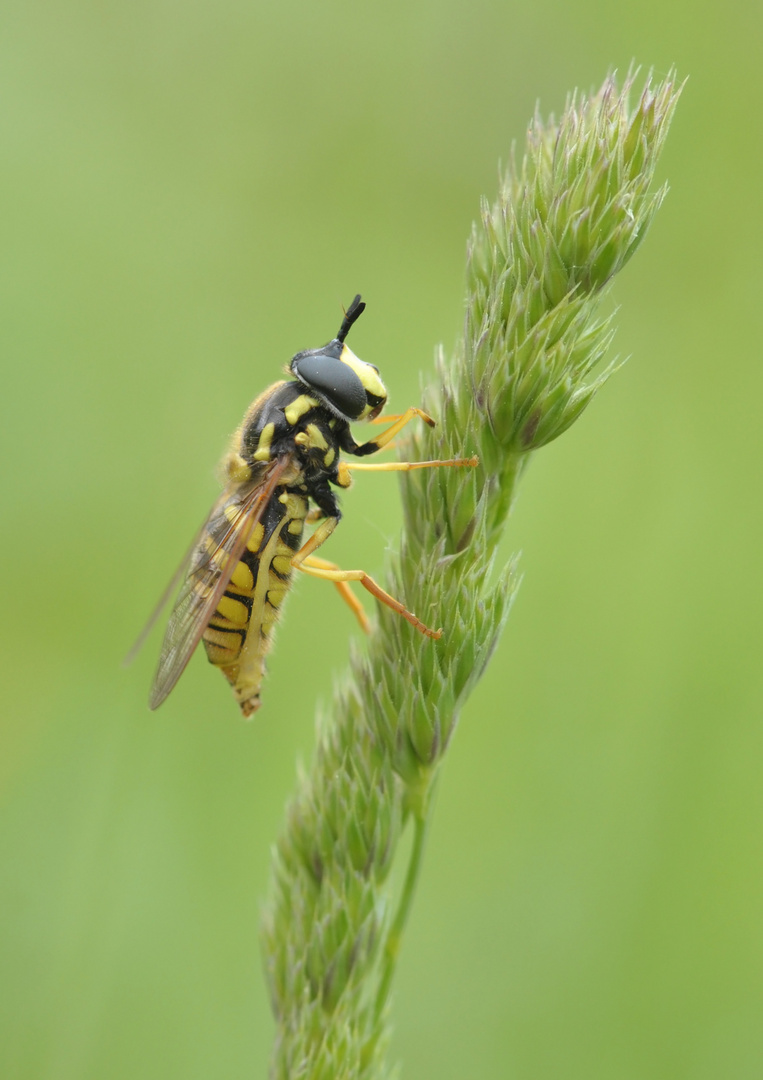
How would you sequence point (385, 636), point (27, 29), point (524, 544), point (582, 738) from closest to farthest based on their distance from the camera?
point (385, 636)
point (582, 738)
point (524, 544)
point (27, 29)

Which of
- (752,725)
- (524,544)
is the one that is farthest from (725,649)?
(524,544)

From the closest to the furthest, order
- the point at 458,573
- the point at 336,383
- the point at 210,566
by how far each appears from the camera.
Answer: the point at 458,573 → the point at 210,566 → the point at 336,383

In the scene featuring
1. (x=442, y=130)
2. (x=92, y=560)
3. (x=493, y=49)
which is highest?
(x=493, y=49)

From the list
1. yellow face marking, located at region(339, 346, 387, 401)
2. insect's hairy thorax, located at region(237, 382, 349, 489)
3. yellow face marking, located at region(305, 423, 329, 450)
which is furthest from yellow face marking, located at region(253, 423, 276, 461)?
yellow face marking, located at region(339, 346, 387, 401)

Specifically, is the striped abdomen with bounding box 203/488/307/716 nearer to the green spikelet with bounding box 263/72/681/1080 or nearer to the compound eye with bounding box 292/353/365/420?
the compound eye with bounding box 292/353/365/420

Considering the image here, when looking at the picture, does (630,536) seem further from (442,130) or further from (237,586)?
(442,130)

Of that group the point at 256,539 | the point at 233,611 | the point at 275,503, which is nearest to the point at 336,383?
the point at 275,503

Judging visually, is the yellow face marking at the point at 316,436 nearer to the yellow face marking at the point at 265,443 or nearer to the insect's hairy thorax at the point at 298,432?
the insect's hairy thorax at the point at 298,432

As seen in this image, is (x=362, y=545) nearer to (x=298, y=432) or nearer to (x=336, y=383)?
(x=298, y=432)
